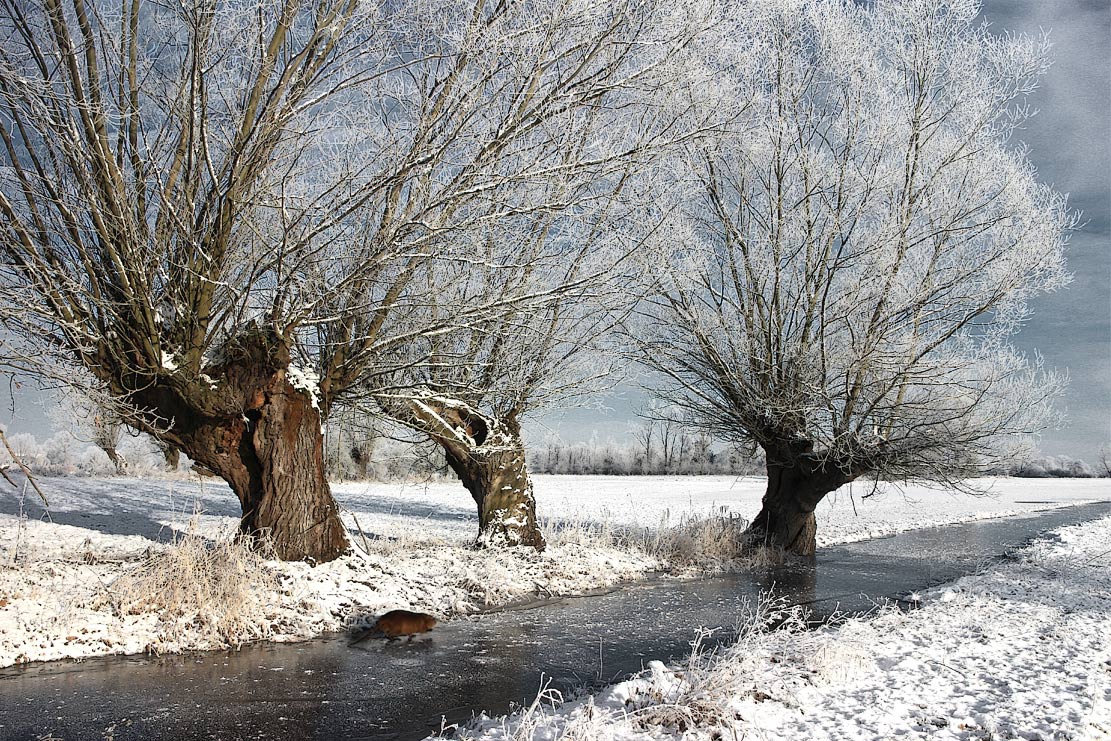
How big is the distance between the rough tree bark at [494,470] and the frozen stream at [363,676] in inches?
91.7

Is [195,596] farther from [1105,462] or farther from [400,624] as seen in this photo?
[1105,462]

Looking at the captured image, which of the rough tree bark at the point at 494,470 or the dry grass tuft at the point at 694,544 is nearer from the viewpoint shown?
the rough tree bark at the point at 494,470

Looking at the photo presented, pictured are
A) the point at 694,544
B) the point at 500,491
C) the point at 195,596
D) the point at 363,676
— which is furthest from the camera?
the point at 694,544

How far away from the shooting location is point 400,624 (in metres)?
8.31

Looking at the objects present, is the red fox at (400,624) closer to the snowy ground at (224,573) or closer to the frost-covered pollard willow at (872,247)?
the snowy ground at (224,573)

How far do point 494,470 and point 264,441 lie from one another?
4.49m

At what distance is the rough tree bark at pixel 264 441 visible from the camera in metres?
9.20

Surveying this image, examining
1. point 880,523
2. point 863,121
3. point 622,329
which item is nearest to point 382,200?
point 622,329

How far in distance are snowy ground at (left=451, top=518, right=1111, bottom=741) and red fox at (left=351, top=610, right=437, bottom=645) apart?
9.49 feet

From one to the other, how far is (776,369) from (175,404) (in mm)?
9411

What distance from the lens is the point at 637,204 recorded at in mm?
9984

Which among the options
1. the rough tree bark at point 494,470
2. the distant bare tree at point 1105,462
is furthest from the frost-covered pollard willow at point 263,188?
the distant bare tree at point 1105,462

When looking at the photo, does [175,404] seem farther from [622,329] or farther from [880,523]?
[880,523]

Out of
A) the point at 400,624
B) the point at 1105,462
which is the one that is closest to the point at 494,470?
the point at 400,624
